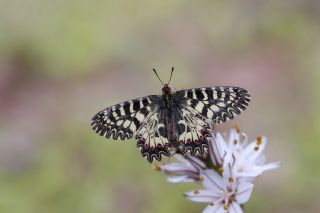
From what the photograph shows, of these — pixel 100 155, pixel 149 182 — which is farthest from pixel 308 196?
pixel 100 155

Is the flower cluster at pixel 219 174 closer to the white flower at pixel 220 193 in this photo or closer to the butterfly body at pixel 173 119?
the white flower at pixel 220 193

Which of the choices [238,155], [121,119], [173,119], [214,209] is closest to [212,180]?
[214,209]

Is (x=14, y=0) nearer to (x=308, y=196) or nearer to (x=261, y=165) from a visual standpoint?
(x=308, y=196)

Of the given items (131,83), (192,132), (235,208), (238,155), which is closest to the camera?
(192,132)

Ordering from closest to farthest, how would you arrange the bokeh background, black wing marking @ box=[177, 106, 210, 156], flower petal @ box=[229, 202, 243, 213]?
black wing marking @ box=[177, 106, 210, 156]
flower petal @ box=[229, 202, 243, 213]
the bokeh background

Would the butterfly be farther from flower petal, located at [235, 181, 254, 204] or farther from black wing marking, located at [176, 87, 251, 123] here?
flower petal, located at [235, 181, 254, 204]

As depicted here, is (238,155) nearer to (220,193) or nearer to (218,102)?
(220,193)

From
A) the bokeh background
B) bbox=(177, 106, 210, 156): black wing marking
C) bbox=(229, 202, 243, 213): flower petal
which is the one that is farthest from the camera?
the bokeh background

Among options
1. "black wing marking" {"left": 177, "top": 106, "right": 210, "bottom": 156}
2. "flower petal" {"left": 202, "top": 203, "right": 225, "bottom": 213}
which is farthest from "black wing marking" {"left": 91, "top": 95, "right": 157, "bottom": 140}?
"flower petal" {"left": 202, "top": 203, "right": 225, "bottom": 213}

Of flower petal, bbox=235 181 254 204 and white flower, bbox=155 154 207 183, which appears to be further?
white flower, bbox=155 154 207 183
